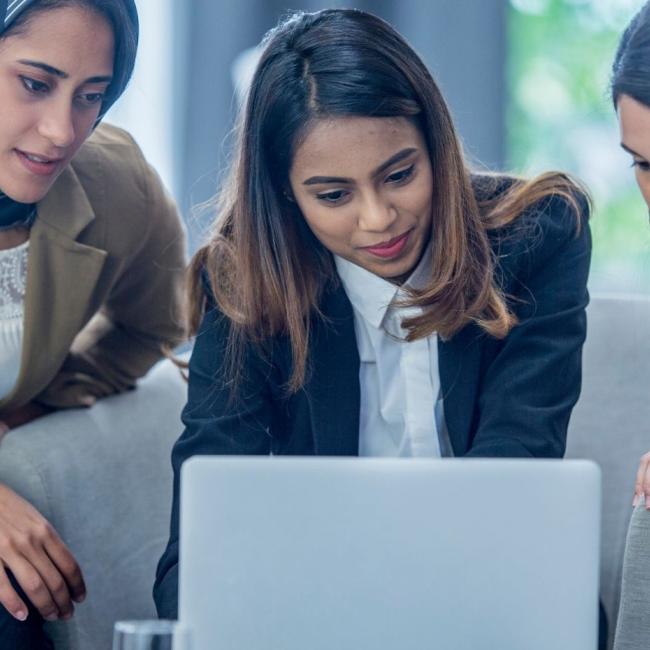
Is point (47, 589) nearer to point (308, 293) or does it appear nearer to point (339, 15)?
point (308, 293)

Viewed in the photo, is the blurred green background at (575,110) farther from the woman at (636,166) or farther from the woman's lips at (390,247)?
the woman's lips at (390,247)

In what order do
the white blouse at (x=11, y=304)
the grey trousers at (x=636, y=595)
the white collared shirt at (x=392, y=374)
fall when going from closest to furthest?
the grey trousers at (x=636, y=595) → the white collared shirt at (x=392, y=374) → the white blouse at (x=11, y=304)

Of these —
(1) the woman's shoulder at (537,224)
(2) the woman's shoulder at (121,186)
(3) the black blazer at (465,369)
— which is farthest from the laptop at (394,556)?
(2) the woman's shoulder at (121,186)

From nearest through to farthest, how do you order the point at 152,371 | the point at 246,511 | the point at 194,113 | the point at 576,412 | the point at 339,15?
the point at 246,511
the point at 339,15
the point at 576,412
the point at 152,371
the point at 194,113

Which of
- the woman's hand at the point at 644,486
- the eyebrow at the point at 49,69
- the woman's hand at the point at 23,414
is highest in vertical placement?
the eyebrow at the point at 49,69

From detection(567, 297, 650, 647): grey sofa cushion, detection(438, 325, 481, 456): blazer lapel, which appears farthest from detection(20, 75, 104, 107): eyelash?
detection(567, 297, 650, 647): grey sofa cushion

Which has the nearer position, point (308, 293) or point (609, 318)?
point (308, 293)

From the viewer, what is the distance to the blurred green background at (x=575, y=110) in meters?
2.76

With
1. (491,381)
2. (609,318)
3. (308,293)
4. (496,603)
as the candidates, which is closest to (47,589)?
(308,293)

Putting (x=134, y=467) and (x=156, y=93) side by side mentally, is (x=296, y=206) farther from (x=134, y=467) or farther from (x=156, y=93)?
(x=156, y=93)

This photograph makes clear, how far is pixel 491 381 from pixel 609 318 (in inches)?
11.2

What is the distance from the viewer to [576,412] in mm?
1625

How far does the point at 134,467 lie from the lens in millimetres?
1657

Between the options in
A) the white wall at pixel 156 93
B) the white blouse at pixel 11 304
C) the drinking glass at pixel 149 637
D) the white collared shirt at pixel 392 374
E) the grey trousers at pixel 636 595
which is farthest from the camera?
the white wall at pixel 156 93
